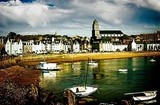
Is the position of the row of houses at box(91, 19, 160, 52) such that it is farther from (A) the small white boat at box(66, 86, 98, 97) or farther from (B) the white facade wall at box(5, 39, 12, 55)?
(B) the white facade wall at box(5, 39, 12, 55)

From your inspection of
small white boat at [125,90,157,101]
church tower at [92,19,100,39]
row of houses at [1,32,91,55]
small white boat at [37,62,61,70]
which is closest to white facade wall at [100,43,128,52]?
row of houses at [1,32,91,55]

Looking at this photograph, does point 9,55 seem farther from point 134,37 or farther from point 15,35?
point 134,37

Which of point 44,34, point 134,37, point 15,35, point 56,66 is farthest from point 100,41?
point 56,66

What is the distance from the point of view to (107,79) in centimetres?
673

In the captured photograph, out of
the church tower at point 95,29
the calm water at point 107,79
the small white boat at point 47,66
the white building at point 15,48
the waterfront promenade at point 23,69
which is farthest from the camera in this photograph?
the small white boat at point 47,66

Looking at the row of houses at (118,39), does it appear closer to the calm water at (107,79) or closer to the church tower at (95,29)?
the church tower at (95,29)

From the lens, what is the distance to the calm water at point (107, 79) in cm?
566

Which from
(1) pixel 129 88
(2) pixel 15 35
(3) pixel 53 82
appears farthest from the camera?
(3) pixel 53 82

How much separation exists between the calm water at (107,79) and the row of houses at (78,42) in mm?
427

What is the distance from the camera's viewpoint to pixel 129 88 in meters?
5.87

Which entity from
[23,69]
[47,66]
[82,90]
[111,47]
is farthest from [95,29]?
[47,66]

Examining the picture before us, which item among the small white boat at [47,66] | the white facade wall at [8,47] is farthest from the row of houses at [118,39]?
the white facade wall at [8,47]

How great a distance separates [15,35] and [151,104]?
193cm

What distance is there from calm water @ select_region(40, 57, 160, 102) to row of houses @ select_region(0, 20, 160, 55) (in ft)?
1.40
